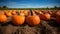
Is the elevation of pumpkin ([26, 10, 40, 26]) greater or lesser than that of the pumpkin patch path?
greater

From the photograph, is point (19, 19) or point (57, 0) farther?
point (57, 0)

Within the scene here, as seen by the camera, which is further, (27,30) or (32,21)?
(32,21)

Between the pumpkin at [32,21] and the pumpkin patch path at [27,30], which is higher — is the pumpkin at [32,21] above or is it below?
above

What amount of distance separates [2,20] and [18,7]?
1.15m

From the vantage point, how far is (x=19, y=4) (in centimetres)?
256

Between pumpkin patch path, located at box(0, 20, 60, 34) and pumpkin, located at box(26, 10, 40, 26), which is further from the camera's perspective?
pumpkin, located at box(26, 10, 40, 26)

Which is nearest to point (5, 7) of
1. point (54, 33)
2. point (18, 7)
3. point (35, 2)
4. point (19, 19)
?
point (18, 7)

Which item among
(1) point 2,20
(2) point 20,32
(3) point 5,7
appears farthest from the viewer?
(3) point 5,7

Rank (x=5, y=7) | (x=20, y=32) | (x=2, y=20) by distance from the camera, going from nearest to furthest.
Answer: (x=20, y=32)
(x=2, y=20)
(x=5, y=7)

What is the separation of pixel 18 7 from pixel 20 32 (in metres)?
1.49

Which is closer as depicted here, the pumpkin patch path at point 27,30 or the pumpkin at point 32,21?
the pumpkin patch path at point 27,30

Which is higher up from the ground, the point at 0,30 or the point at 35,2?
the point at 35,2

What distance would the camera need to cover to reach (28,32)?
3.78 feet

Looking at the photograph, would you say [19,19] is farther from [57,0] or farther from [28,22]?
[57,0]
